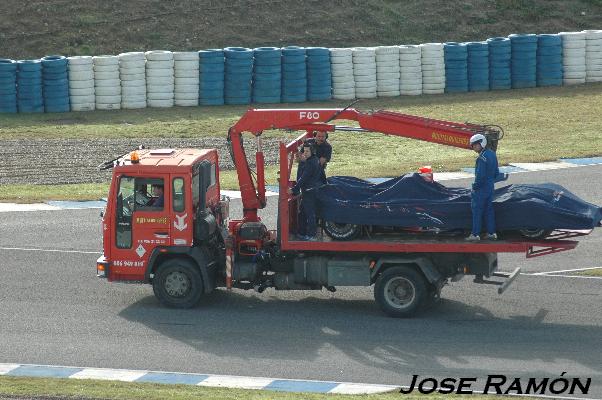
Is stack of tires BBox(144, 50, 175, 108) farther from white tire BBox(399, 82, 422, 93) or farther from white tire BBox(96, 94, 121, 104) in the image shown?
white tire BBox(399, 82, 422, 93)

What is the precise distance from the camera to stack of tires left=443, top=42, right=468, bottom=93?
38.2m

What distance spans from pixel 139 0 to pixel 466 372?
32.4 meters

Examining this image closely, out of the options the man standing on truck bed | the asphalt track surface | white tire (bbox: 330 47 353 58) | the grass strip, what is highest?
white tire (bbox: 330 47 353 58)

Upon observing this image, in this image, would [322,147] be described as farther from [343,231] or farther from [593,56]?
[593,56]

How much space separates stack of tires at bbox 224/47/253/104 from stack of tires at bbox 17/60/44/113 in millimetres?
6243

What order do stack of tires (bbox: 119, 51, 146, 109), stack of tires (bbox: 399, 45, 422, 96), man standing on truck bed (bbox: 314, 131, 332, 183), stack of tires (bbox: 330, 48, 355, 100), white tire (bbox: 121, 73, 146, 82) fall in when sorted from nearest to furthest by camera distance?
man standing on truck bed (bbox: 314, 131, 332, 183) → stack of tires (bbox: 119, 51, 146, 109) → white tire (bbox: 121, 73, 146, 82) → stack of tires (bbox: 330, 48, 355, 100) → stack of tires (bbox: 399, 45, 422, 96)

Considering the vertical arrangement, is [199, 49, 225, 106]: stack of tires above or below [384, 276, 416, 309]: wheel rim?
above

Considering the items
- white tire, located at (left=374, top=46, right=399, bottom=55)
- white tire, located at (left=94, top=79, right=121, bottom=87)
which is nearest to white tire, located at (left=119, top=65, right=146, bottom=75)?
white tire, located at (left=94, top=79, right=121, bottom=87)

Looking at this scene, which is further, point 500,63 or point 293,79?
point 500,63

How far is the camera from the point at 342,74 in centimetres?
3762

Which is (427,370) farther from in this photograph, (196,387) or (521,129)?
(521,129)

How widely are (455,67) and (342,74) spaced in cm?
428

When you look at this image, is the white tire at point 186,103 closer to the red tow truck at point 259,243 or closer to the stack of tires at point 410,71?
the stack of tires at point 410,71

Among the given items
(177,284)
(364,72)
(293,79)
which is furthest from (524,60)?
(177,284)
